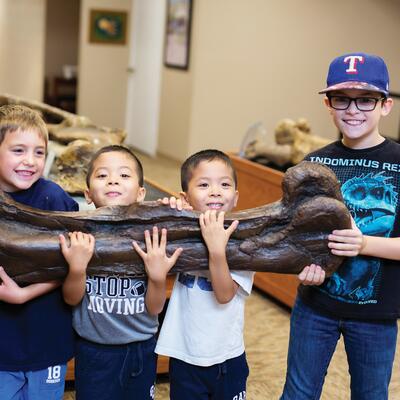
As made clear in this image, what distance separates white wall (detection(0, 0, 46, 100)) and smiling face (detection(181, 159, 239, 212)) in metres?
8.50

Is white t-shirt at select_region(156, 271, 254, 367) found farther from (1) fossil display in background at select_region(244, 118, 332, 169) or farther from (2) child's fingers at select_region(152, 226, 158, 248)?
(1) fossil display in background at select_region(244, 118, 332, 169)

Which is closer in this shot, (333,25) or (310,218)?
(310,218)

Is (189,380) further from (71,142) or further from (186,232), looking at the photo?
(71,142)

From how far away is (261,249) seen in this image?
69.2 inches

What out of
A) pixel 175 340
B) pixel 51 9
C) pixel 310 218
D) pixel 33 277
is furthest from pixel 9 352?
pixel 51 9

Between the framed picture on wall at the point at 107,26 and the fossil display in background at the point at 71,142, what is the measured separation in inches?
215

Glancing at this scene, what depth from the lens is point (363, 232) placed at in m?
1.94

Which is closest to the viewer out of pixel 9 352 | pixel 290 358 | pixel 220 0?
pixel 9 352

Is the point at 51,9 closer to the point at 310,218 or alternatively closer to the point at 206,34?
the point at 206,34

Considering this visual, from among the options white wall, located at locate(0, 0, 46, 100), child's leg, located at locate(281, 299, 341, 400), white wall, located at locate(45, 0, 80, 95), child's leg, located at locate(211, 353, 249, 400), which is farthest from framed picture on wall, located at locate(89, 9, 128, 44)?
child's leg, located at locate(211, 353, 249, 400)

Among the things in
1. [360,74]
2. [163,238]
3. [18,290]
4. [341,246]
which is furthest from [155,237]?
[360,74]

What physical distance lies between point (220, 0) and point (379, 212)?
6426 millimetres

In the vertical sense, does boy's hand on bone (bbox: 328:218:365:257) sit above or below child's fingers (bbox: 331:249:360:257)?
above

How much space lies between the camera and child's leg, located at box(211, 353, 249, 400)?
194 cm
